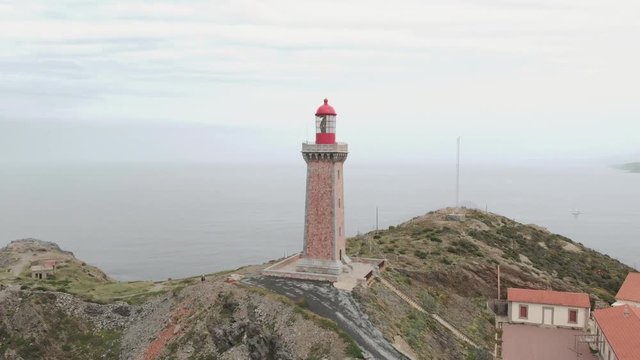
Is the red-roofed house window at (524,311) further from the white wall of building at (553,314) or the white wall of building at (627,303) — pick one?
the white wall of building at (627,303)

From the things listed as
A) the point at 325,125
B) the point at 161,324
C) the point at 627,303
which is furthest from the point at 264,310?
the point at 627,303

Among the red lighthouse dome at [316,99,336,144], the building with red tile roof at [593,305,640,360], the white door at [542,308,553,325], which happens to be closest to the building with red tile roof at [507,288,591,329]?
the white door at [542,308,553,325]

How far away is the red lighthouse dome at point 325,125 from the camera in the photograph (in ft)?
141

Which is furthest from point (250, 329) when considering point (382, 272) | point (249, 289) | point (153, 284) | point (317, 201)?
point (153, 284)

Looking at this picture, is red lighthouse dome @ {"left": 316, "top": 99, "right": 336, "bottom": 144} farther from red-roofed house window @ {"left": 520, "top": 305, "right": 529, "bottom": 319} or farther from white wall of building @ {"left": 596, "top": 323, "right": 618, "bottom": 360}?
white wall of building @ {"left": 596, "top": 323, "right": 618, "bottom": 360}

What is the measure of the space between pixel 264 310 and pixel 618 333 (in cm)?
2633

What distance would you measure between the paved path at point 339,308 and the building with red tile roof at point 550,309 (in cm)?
1857

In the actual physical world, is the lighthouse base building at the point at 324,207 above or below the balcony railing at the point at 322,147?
below

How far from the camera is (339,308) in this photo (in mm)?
35812

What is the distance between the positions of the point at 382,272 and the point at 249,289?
546 inches

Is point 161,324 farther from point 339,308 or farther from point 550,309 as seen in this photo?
point 550,309

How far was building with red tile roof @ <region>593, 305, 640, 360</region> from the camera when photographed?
117 feet

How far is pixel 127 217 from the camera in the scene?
646ft

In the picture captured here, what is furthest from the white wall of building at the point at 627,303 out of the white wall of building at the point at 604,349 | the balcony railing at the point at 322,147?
the balcony railing at the point at 322,147
